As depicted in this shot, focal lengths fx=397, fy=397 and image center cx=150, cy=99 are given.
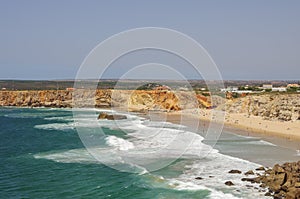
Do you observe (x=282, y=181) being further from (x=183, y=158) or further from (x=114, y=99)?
(x=114, y=99)

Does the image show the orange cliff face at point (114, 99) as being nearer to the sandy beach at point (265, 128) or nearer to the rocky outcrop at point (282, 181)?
the sandy beach at point (265, 128)

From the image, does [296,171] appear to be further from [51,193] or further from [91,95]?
[91,95]

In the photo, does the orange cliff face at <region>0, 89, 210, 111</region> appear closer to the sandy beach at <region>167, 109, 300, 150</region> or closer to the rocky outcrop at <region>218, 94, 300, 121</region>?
the rocky outcrop at <region>218, 94, 300, 121</region>

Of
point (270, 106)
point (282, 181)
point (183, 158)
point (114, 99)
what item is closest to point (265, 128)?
point (270, 106)

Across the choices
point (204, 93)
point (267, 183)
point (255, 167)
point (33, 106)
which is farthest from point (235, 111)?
point (33, 106)

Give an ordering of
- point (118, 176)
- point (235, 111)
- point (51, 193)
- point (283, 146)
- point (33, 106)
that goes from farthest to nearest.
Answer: point (33, 106), point (235, 111), point (283, 146), point (118, 176), point (51, 193)

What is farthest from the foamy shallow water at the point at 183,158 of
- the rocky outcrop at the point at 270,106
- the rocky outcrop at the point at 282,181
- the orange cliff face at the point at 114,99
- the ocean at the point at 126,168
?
the orange cliff face at the point at 114,99

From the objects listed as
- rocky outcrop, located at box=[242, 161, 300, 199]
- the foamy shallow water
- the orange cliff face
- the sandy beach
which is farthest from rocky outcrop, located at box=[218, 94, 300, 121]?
rocky outcrop, located at box=[242, 161, 300, 199]
